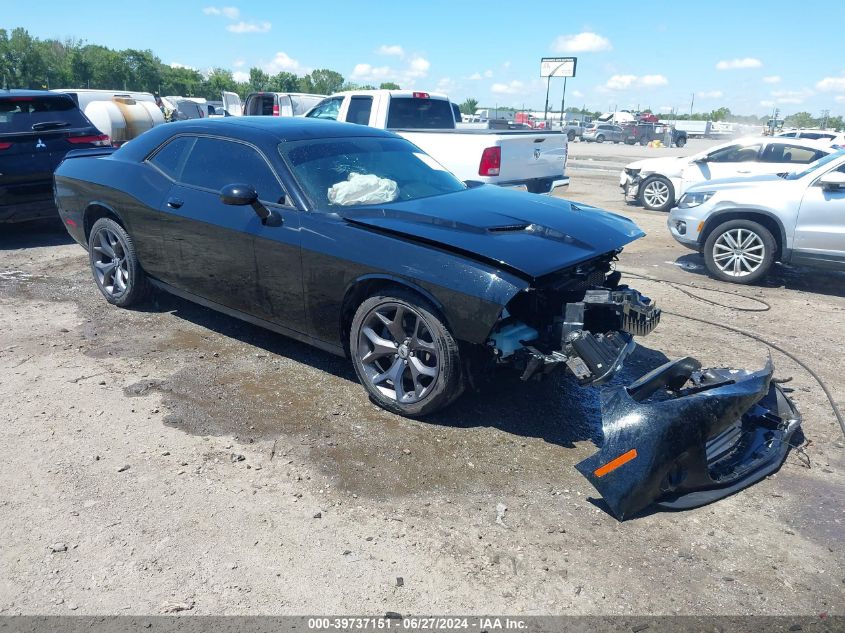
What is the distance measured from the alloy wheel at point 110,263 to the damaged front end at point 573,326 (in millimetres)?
3682

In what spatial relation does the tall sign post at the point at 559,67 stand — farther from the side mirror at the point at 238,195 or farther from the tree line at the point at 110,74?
the side mirror at the point at 238,195

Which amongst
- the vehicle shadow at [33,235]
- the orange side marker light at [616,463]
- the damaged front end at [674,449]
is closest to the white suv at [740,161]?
the damaged front end at [674,449]

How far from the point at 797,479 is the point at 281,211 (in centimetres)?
345

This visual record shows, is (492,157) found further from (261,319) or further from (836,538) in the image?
(836,538)

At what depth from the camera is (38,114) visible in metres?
8.42

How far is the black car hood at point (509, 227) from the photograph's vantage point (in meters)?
3.56

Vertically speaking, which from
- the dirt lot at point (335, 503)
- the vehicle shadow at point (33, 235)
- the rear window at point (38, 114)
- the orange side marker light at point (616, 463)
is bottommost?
the dirt lot at point (335, 503)

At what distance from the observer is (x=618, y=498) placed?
3023 millimetres

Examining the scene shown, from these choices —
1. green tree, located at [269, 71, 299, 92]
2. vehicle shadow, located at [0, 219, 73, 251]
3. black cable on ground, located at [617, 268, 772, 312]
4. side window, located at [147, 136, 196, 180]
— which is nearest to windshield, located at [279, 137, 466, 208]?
side window, located at [147, 136, 196, 180]

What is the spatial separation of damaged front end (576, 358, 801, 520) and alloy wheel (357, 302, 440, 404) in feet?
3.49

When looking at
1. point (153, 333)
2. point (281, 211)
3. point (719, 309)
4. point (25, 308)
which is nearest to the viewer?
point (281, 211)

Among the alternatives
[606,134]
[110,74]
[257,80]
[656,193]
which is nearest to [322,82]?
[257,80]

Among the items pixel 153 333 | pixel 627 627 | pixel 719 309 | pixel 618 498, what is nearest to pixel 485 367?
pixel 618 498

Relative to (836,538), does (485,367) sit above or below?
above
